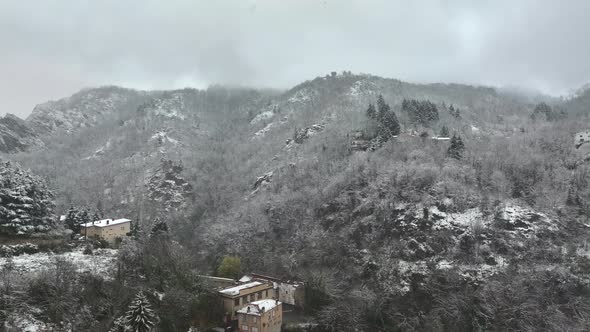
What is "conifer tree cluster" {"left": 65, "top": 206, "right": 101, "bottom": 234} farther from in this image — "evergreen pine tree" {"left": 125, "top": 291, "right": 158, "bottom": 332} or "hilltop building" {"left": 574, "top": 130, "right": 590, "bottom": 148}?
"hilltop building" {"left": 574, "top": 130, "right": 590, "bottom": 148}

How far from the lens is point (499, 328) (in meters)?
60.8

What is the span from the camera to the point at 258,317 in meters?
56.1


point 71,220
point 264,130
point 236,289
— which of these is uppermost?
point 264,130

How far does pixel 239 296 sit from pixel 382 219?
3601 cm

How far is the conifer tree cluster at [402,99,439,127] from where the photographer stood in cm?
12600

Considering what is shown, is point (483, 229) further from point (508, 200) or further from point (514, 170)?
point (514, 170)

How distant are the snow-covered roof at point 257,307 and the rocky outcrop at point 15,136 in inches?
6167

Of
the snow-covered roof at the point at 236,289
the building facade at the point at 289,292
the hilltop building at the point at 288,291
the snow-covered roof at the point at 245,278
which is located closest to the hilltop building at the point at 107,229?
the snow-covered roof at the point at 245,278

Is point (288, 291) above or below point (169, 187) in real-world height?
below

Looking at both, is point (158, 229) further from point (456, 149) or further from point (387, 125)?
point (456, 149)

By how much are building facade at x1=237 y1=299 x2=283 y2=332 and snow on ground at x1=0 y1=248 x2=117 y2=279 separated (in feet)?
55.4

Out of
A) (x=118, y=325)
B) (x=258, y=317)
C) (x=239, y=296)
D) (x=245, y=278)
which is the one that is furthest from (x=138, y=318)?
(x=245, y=278)

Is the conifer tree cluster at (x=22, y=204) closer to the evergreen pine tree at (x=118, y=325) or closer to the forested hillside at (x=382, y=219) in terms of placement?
Result: the forested hillside at (x=382, y=219)

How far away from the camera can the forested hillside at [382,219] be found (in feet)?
206
